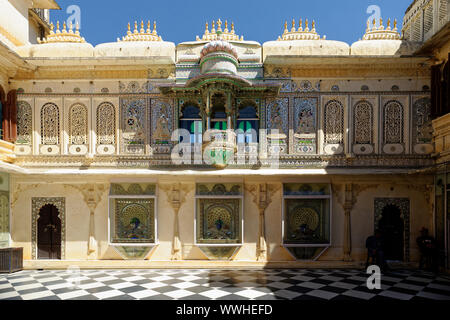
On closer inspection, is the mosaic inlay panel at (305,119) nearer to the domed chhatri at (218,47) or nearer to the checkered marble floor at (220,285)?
the domed chhatri at (218,47)

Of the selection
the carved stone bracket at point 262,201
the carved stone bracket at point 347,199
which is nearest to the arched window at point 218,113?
the carved stone bracket at point 262,201

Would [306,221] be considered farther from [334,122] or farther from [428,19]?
[428,19]

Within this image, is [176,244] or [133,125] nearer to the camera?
[176,244]

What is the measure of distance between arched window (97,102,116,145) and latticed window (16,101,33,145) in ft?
7.21

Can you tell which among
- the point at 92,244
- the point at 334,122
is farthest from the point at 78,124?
the point at 334,122

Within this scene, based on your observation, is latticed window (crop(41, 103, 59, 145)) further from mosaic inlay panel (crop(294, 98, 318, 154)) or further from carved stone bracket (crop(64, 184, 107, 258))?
mosaic inlay panel (crop(294, 98, 318, 154))

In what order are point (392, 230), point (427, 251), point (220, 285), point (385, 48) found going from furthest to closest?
point (385, 48)
point (392, 230)
point (427, 251)
point (220, 285)

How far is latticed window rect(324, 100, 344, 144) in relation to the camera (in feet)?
29.7

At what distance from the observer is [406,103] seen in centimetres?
898

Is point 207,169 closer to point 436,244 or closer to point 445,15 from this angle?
point 436,244

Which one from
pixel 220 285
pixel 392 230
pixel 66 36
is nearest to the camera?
pixel 220 285

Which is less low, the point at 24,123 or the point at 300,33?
the point at 300,33

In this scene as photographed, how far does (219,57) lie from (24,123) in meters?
6.66

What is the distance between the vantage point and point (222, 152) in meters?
8.51
